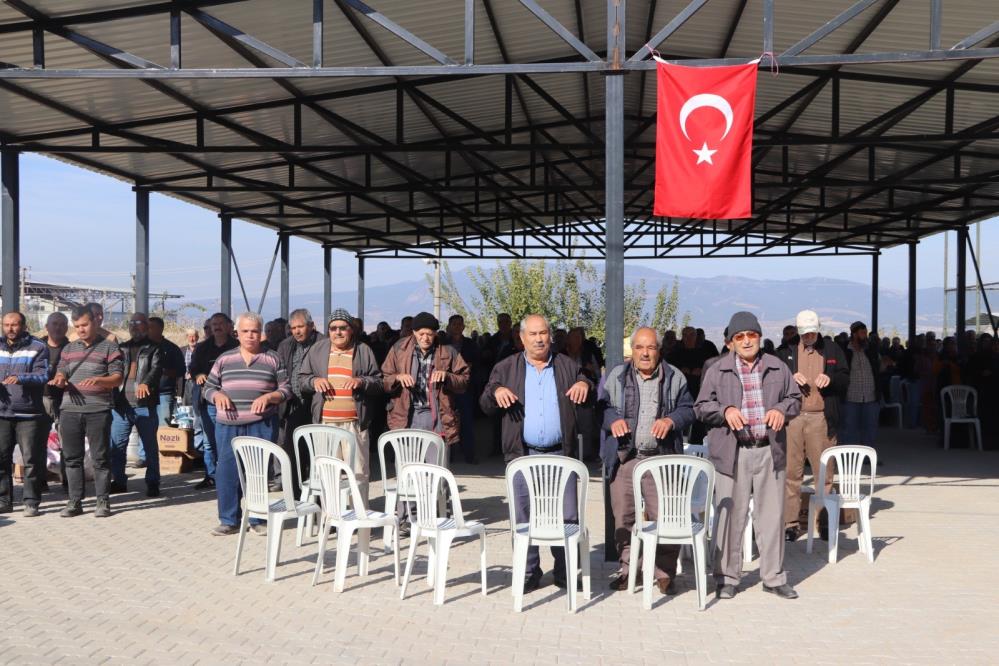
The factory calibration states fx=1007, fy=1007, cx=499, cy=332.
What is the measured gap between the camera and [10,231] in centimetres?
1060

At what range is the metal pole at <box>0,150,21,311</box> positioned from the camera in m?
10.3

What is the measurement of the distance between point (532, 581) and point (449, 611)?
2.06ft

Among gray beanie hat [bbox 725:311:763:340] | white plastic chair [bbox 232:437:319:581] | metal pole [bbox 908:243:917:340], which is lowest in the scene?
white plastic chair [bbox 232:437:319:581]

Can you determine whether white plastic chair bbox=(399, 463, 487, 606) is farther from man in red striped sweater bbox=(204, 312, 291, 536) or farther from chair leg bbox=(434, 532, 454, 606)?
man in red striped sweater bbox=(204, 312, 291, 536)

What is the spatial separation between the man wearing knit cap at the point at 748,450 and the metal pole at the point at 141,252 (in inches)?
419

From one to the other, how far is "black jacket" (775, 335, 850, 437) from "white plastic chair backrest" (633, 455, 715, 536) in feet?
7.51

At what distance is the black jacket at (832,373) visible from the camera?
24.3 feet

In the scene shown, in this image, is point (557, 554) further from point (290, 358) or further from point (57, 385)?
point (57, 385)

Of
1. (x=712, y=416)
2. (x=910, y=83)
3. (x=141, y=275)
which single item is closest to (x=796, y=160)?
(x=910, y=83)

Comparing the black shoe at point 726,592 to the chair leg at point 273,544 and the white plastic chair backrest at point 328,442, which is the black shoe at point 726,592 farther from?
the chair leg at point 273,544

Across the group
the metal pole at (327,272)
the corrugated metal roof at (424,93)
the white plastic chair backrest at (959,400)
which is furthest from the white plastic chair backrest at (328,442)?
the metal pole at (327,272)

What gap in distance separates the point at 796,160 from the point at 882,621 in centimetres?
1342

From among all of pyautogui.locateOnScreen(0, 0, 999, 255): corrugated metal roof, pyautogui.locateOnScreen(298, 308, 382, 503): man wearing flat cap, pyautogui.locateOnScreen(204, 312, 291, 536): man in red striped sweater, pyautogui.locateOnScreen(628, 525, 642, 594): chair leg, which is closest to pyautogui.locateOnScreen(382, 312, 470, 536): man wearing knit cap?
pyautogui.locateOnScreen(298, 308, 382, 503): man wearing flat cap

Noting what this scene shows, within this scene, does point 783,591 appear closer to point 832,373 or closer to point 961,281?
point 832,373
